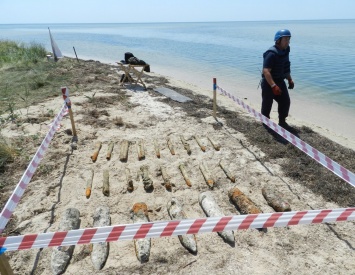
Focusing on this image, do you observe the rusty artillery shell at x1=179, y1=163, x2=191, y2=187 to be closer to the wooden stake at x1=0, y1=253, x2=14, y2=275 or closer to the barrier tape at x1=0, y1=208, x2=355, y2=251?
the barrier tape at x1=0, y1=208, x2=355, y2=251

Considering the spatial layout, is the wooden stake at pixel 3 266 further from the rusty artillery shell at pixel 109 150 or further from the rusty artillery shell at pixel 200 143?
the rusty artillery shell at pixel 200 143

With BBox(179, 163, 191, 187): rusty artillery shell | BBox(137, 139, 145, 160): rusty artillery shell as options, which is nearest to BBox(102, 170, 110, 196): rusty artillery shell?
BBox(137, 139, 145, 160): rusty artillery shell

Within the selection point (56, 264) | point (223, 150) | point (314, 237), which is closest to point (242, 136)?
point (223, 150)

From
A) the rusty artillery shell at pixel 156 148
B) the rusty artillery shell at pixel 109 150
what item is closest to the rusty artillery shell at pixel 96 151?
the rusty artillery shell at pixel 109 150

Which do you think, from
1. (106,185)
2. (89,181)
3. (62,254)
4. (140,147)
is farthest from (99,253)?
(140,147)

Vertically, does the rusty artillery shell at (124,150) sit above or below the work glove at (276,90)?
below

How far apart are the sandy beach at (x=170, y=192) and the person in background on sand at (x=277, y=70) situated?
1.14 meters

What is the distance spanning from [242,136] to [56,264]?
17.5ft

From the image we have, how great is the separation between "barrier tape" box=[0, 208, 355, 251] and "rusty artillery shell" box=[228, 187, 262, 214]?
132 cm

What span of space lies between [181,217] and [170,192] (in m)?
0.83

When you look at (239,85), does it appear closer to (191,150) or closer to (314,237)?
(191,150)

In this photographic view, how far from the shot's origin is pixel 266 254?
3.51 metres

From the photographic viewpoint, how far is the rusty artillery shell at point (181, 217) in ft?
11.7

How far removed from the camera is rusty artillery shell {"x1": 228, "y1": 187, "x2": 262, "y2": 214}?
418cm
